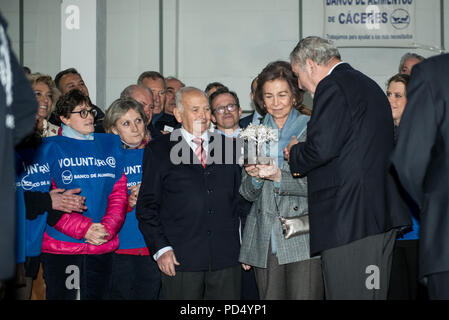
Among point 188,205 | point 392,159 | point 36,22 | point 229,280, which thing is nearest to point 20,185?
point 188,205

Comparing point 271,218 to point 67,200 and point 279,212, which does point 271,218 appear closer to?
point 279,212

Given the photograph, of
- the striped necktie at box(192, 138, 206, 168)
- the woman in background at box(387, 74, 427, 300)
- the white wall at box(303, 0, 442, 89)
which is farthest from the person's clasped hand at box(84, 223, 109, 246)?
the white wall at box(303, 0, 442, 89)

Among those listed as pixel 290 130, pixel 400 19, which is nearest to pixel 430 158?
pixel 290 130

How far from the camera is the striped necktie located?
3.30 m

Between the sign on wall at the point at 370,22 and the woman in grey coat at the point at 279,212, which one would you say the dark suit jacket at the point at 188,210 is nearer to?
the woman in grey coat at the point at 279,212

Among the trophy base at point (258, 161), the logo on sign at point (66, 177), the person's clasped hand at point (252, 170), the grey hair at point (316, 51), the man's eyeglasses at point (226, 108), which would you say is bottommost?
the logo on sign at point (66, 177)

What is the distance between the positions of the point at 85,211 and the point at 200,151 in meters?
0.87

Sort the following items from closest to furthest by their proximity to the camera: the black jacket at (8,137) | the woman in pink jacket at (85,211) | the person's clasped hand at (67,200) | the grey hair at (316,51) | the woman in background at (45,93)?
the black jacket at (8,137)
the grey hair at (316,51)
the person's clasped hand at (67,200)
the woman in pink jacket at (85,211)
the woman in background at (45,93)

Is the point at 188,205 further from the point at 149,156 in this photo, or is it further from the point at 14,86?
the point at 14,86

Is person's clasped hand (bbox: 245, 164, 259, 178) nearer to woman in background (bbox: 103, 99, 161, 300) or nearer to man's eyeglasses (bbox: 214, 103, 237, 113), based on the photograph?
woman in background (bbox: 103, 99, 161, 300)

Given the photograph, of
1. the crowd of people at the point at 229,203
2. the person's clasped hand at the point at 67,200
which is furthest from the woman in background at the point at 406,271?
the person's clasped hand at the point at 67,200

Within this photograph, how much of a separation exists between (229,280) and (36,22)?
6.07m

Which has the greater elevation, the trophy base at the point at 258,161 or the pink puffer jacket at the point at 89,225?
the trophy base at the point at 258,161

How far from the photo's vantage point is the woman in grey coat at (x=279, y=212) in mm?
3016
